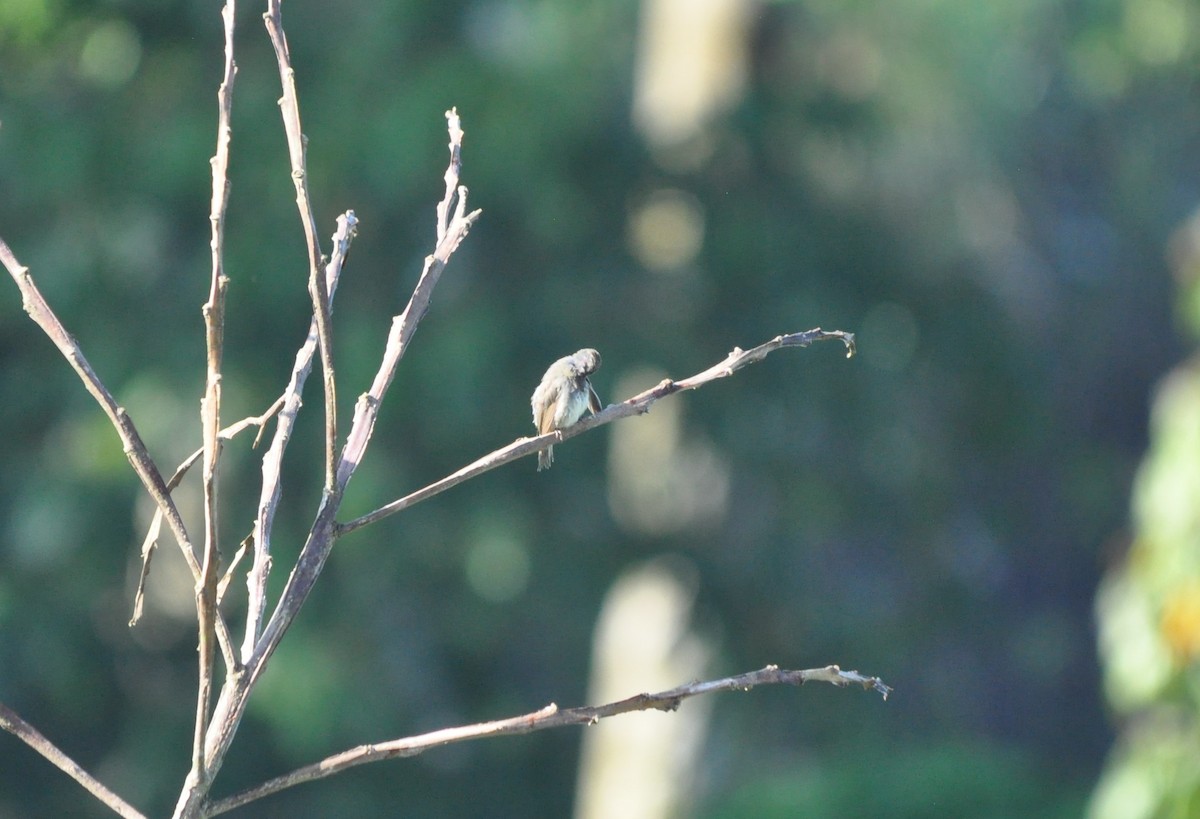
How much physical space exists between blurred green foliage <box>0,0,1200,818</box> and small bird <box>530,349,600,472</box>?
→ 5.12 metres

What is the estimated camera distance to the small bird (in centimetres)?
381

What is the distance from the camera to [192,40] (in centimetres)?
1054

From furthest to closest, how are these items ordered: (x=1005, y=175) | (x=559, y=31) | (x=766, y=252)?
(x=1005, y=175)
(x=559, y=31)
(x=766, y=252)

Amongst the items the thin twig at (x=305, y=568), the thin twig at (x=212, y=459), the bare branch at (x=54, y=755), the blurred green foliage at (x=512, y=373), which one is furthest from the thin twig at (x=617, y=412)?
the blurred green foliage at (x=512, y=373)

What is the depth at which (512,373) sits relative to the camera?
10.5m

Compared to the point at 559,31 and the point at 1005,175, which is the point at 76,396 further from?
the point at 1005,175

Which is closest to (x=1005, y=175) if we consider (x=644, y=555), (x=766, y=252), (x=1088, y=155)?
(x=1088, y=155)

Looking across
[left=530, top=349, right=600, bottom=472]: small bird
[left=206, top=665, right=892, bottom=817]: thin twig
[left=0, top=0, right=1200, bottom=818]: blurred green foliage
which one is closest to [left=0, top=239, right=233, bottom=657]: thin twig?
[left=206, top=665, right=892, bottom=817]: thin twig

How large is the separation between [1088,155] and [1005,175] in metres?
1.88

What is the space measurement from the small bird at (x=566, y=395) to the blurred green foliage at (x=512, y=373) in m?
5.12

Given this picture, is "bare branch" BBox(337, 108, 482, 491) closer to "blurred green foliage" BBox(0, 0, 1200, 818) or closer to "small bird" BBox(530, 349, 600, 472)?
"small bird" BBox(530, 349, 600, 472)

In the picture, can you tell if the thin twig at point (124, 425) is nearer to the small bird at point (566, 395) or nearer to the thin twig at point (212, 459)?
the thin twig at point (212, 459)

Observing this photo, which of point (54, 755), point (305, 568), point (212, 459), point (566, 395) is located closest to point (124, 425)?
point (212, 459)

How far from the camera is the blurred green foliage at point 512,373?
33.1ft
